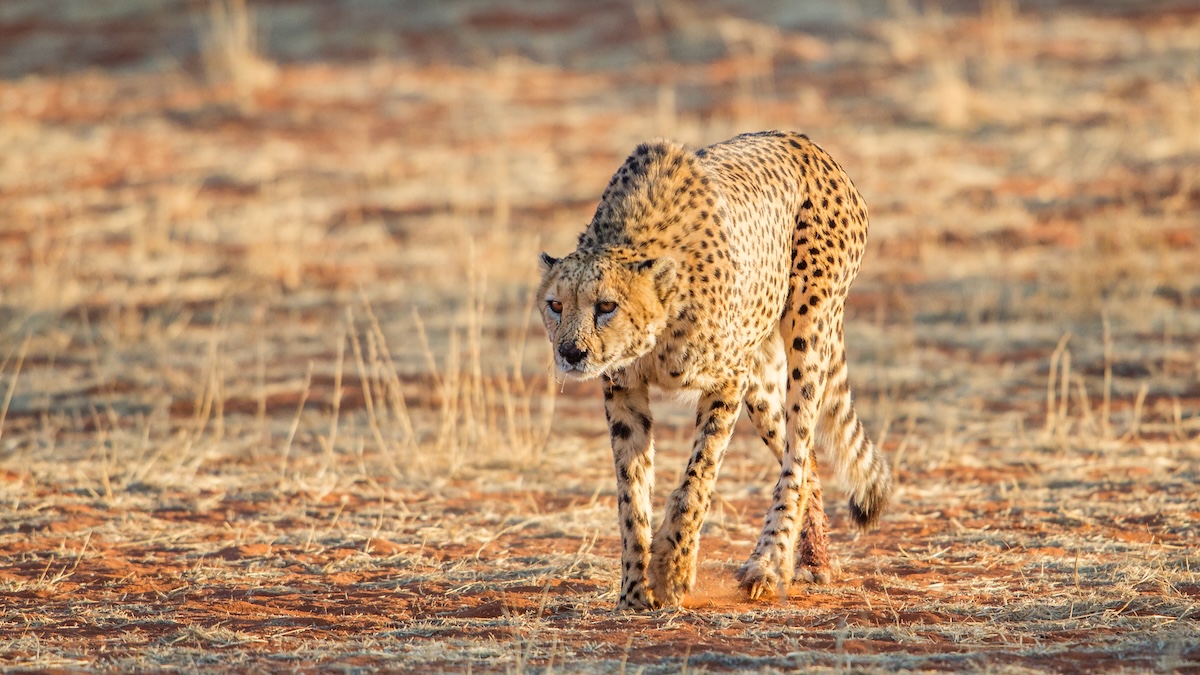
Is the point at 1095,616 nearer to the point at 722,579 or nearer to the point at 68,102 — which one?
the point at 722,579

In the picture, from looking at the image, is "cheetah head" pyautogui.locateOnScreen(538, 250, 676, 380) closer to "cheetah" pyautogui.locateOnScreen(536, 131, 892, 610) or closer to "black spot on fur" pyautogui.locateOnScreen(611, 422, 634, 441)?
"cheetah" pyautogui.locateOnScreen(536, 131, 892, 610)

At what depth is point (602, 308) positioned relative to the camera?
16.9ft

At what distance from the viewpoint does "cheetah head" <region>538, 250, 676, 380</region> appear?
5.06 meters

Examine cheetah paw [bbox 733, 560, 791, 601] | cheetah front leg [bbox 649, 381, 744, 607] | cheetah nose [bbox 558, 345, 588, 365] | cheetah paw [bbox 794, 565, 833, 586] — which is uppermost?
cheetah nose [bbox 558, 345, 588, 365]

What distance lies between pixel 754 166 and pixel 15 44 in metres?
19.2

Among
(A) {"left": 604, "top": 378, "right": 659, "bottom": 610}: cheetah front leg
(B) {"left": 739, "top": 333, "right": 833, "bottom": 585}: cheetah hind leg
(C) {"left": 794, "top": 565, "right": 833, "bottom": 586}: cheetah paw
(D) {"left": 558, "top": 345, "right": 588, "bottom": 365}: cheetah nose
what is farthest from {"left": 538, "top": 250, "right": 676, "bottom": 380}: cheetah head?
(C) {"left": 794, "top": 565, "right": 833, "bottom": 586}: cheetah paw

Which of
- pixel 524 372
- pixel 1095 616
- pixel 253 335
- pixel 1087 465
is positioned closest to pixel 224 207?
pixel 253 335

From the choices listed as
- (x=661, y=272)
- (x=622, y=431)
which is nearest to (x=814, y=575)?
(x=622, y=431)

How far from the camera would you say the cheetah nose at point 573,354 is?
198 inches

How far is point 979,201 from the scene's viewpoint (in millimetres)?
13891

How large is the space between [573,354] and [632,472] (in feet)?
2.25

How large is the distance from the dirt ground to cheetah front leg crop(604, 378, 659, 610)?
237 mm

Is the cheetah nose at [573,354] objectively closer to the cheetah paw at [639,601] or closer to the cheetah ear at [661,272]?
the cheetah ear at [661,272]

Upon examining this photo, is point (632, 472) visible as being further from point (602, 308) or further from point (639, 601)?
point (602, 308)
